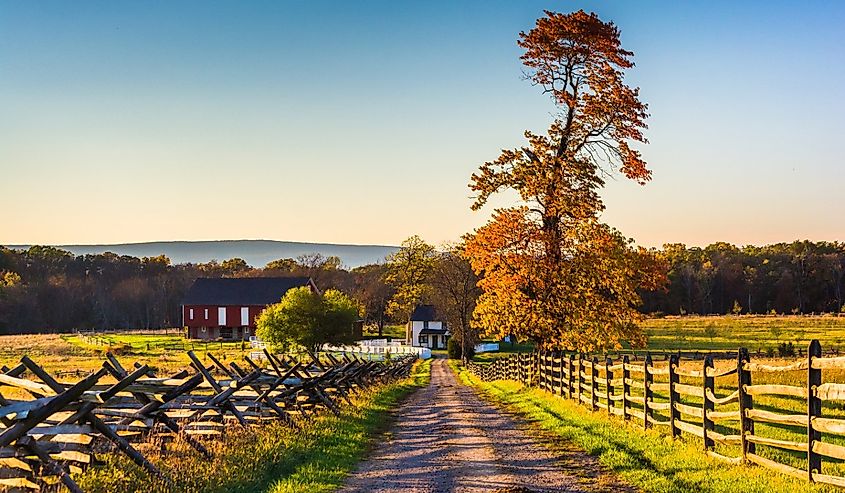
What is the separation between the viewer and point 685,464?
36.2 feet

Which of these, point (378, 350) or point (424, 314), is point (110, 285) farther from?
point (378, 350)

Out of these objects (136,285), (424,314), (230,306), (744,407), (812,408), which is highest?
(136,285)

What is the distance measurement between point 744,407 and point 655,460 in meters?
1.36

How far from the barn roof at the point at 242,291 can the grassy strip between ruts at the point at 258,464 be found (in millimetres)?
81867

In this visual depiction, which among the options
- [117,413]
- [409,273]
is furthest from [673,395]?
[409,273]

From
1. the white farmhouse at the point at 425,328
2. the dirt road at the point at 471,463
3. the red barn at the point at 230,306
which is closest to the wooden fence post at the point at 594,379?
the dirt road at the point at 471,463

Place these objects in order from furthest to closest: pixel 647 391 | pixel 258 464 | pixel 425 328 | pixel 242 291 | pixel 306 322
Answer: pixel 242 291 < pixel 425 328 < pixel 306 322 < pixel 647 391 < pixel 258 464

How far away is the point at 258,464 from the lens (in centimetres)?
1136

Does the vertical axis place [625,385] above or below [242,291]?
below

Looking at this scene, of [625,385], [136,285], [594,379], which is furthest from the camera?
[136,285]

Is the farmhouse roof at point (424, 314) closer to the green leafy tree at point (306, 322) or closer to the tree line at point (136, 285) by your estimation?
the tree line at point (136, 285)

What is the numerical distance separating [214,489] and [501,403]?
47.0 ft

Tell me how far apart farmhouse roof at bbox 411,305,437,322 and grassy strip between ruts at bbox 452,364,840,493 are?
68019 mm

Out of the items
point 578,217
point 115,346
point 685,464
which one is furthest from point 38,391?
point 115,346
